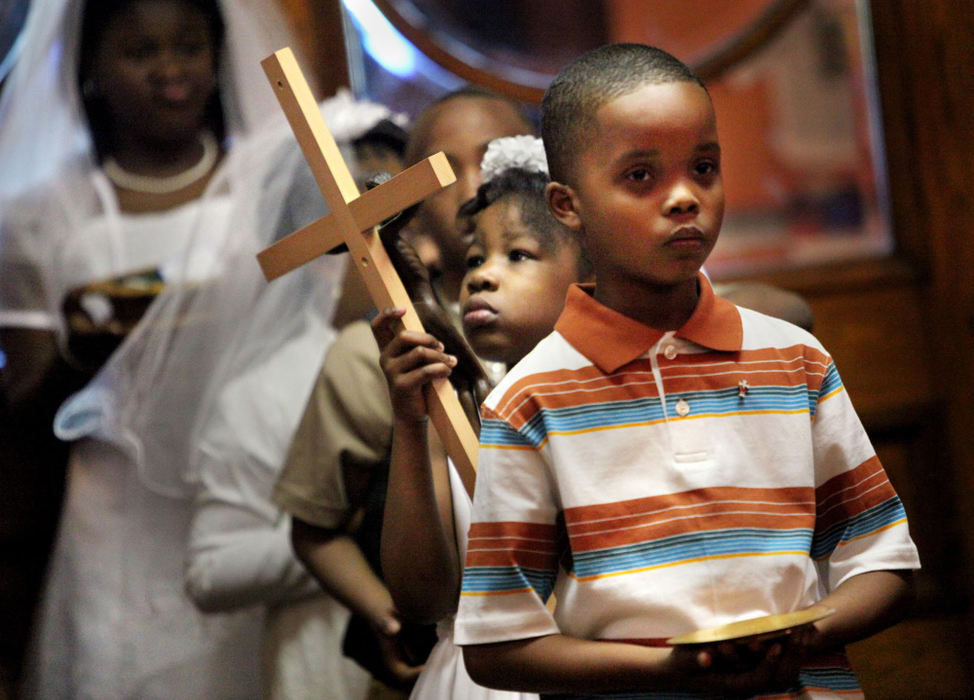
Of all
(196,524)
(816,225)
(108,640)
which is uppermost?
(196,524)

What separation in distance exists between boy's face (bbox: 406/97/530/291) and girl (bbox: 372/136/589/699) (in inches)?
5.2

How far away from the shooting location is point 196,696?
161cm

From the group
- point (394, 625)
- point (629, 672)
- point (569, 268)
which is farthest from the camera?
point (394, 625)

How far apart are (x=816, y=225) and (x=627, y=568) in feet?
5.57

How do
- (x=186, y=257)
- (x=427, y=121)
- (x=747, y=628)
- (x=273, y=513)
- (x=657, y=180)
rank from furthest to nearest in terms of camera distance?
1. (x=186, y=257)
2. (x=273, y=513)
3. (x=427, y=121)
4. (x=657, y=180)
5. (x=747, y=628)

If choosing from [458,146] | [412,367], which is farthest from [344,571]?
[458,146]

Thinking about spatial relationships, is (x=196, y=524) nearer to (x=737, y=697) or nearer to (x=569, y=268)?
(x=569, y=268)

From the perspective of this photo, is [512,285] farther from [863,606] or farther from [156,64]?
[156,64]

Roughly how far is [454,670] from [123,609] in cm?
83

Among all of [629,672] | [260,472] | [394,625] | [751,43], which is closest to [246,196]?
[260,472]

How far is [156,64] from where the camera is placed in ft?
5.96

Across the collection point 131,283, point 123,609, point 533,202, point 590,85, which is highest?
point 590,85

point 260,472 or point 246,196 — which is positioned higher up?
point 246,196

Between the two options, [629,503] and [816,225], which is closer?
[629,503]
